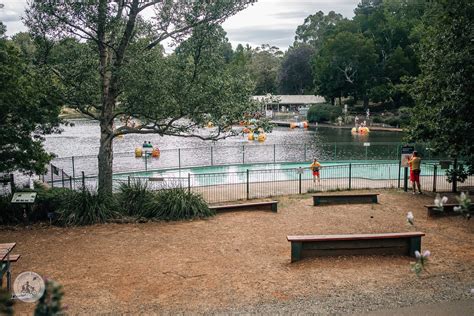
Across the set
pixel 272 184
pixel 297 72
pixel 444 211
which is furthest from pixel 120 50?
pixel 297 72

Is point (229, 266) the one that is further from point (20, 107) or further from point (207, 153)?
point (207, 153)

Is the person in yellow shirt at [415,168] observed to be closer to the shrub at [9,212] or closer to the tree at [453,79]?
the tree at [453,79]

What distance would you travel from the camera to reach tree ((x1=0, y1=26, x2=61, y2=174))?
12.6 m

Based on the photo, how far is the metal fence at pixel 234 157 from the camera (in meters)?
27.1

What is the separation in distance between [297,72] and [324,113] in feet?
114

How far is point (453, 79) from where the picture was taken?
1320 cm

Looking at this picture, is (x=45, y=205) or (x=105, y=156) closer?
(x=45, y=205)

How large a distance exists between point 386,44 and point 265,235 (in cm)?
7719

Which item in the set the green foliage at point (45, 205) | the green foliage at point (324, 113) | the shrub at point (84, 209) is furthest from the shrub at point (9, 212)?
the green foliage at point (324, 113)

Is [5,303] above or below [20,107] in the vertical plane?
below

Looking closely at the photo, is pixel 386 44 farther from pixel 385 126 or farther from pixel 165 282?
pixel 165 282

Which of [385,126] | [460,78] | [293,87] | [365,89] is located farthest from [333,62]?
[460,78]

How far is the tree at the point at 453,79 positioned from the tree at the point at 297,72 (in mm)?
89058

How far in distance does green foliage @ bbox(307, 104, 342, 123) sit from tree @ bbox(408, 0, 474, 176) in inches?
2350
